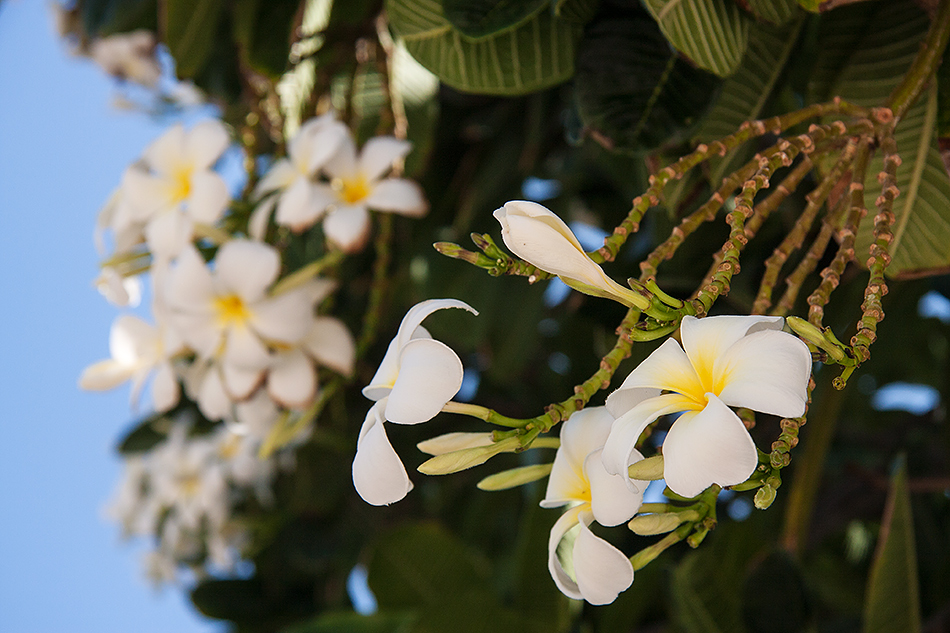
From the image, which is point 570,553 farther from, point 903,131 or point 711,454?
point 903,131

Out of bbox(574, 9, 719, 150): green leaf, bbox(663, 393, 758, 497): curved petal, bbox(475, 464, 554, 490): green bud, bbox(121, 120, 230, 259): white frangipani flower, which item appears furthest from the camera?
bbox(121, 120, 230, 259): white frangipani flower

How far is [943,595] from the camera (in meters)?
0.70

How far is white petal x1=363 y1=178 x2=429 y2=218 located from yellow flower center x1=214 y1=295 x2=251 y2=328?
12cm

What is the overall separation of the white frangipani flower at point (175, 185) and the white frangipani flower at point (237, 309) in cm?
3

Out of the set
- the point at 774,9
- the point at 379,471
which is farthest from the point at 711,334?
the point at 774,9

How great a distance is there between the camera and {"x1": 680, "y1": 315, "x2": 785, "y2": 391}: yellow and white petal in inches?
9.0

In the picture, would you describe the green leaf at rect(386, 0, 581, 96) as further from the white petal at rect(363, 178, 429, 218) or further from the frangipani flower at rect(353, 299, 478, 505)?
the frangipani flower at rect(353, 299, 478, 505)

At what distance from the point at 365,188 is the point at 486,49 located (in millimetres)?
148

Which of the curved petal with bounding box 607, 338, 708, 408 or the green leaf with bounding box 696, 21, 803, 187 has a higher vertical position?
the curved petal with bounding box 607, 338, 708, 408

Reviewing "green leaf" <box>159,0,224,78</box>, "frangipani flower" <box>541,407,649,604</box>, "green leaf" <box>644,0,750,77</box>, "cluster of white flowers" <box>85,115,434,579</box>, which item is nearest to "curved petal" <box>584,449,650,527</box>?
"frangipani flower" <box>541,407,649,604</box>

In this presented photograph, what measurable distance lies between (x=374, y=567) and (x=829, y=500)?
1.81 feet

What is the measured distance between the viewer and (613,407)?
272mm

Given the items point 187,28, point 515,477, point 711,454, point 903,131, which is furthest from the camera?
point 187,28

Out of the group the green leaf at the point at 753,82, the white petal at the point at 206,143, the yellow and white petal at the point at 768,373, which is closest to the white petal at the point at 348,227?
the white petal at the point at 206,143
